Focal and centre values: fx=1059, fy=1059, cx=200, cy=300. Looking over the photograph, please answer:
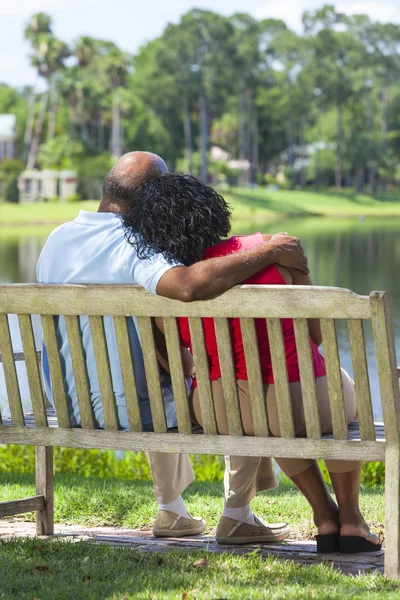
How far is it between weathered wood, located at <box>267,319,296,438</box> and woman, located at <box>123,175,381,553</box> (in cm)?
6

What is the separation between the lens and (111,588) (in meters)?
2.83

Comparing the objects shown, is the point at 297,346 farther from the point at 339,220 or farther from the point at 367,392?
the point at 339,220

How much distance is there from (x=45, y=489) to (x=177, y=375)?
84 cm

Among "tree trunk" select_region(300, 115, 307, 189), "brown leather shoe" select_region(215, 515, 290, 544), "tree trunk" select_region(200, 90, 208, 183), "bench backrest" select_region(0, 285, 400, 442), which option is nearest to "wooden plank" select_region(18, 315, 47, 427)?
"bench backrest" select_region(0, 285, 400, 442)

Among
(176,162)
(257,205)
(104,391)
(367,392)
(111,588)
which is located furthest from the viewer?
(176,162)

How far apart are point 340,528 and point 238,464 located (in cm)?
40

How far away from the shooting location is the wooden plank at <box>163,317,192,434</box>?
3160 millimetres

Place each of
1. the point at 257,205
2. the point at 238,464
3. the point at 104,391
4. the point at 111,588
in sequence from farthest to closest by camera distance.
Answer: the point at 257,205
the point at 238,464
the point at 104,391
the point at 111,588

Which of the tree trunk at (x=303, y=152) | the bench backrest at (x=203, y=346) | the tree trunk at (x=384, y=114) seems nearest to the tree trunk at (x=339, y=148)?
the tree trunk at (x=303, y=152)

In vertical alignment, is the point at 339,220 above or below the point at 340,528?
below

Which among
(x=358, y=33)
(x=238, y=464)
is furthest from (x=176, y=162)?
(x=238, y=464)

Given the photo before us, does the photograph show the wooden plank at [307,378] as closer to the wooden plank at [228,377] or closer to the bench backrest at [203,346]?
the bench backrest at [203,346]

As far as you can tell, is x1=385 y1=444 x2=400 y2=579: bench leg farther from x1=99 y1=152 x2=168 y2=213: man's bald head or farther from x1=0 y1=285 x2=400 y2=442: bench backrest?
x1=99 y1=152 x2=168 y2=213: man's bald head

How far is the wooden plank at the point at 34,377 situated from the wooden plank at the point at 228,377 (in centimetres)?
63
